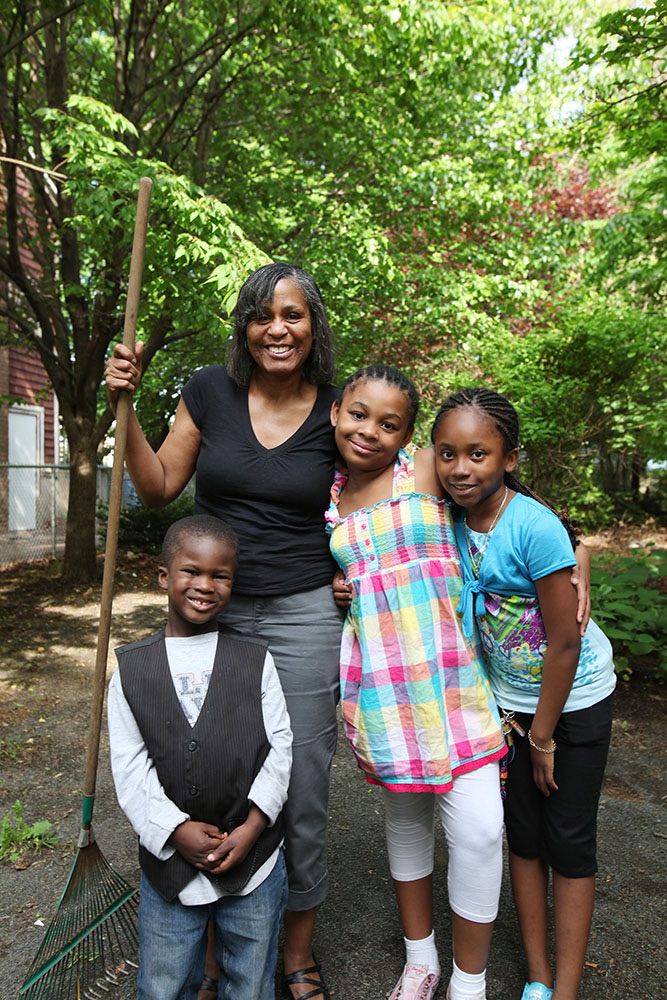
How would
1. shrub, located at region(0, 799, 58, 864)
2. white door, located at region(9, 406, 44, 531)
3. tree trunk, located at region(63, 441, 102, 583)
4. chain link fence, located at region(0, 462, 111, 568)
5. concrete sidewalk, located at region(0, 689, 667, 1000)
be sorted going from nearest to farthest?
concrete sidewalk, located at region(0, 689, 667, 1000), shrub, located at region(0, 799, 58, 864), tree trunk, located at region(63, 441, 102, 583), chain link fence, located at region(0, 462, 111, 568), white door, located at region(9, 406, 44, 531)

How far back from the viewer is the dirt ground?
2.46m

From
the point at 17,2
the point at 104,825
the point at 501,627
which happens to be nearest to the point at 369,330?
the point at 17,2

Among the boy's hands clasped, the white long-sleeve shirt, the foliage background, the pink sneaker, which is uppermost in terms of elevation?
the foliage background

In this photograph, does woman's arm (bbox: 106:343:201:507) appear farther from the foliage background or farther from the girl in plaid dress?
the foliage background

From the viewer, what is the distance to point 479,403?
2000mm

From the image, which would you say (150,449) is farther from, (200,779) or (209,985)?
(209,985)

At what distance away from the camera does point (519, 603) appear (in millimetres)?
1992

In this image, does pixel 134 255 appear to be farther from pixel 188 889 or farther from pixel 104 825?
pixel 104 825

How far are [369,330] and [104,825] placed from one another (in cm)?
850

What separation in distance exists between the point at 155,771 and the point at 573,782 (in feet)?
3.71

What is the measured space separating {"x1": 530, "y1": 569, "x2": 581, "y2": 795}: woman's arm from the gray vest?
2.44 ft

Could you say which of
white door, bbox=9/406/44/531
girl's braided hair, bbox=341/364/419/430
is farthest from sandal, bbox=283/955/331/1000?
white door, bbox=9/406/44/531

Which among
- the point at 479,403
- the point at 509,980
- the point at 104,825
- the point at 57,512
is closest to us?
the point at 479,403

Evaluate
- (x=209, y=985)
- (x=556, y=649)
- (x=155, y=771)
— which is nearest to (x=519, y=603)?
(x=556, y=649)
